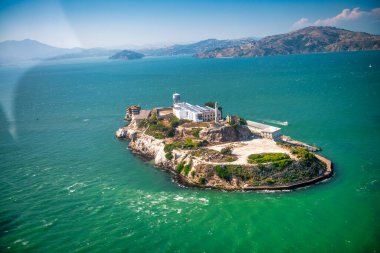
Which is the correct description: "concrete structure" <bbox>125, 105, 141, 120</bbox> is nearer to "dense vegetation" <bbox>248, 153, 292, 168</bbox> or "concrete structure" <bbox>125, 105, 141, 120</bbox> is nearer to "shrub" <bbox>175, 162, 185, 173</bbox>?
"shrub" <bbox>175, 162, 185, 173</bbox>

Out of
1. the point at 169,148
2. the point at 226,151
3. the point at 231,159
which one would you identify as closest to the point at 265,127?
the point at 226,151

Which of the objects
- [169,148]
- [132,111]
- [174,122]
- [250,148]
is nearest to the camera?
[250,148]

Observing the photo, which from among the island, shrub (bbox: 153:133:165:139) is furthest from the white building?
shrub (bbox: 153:133:165:139)

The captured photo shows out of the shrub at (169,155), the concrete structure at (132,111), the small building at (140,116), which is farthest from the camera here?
the concrete structure at (132,111)

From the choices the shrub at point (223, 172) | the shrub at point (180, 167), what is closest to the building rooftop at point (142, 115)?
the shrub at point (180, 167)

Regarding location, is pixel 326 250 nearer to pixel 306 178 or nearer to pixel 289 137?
pixel 306 178

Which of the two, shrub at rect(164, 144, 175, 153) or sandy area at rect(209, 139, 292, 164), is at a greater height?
shrub at rect(164, 144, 175, 153)

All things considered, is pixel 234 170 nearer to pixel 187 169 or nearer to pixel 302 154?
pixel 187 169

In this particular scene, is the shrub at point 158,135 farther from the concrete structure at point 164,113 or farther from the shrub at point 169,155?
the concrete structure at point 164,113
